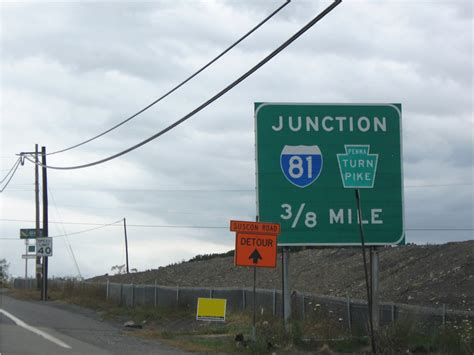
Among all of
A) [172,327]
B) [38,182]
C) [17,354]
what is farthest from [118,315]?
[38,182]

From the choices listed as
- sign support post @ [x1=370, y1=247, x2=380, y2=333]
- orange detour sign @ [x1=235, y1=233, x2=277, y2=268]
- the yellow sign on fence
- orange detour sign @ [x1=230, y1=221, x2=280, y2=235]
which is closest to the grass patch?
sign support post @ [x1=370, y1=247, x2=380, y2=333]

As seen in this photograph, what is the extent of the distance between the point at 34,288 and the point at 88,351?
34310 millimetres

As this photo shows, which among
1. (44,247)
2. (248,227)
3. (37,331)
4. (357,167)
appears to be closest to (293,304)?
(357,167)

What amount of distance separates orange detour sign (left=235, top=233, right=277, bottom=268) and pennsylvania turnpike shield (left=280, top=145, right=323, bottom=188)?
216cm

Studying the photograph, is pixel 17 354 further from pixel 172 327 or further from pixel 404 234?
pixel 172 327

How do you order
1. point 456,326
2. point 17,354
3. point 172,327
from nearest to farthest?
point 17,354
point 456,326
point 172,327

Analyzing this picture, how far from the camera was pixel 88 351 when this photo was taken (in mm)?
14523

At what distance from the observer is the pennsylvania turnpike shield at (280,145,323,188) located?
17.5 meters

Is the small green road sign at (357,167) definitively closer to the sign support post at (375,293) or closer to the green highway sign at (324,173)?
the green highway sign at (324,173)

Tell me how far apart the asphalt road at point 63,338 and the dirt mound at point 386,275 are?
7.44 metres

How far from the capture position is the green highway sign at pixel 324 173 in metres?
17.3

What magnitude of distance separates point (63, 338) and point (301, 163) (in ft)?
22.5

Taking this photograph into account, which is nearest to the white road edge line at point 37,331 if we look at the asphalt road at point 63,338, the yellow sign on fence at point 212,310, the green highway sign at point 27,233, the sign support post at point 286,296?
the asphalt road at point 63,338

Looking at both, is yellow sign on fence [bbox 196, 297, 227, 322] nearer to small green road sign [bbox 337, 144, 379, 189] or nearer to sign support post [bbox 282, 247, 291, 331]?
sign support post [bbox 282, 247, 291, 331]
